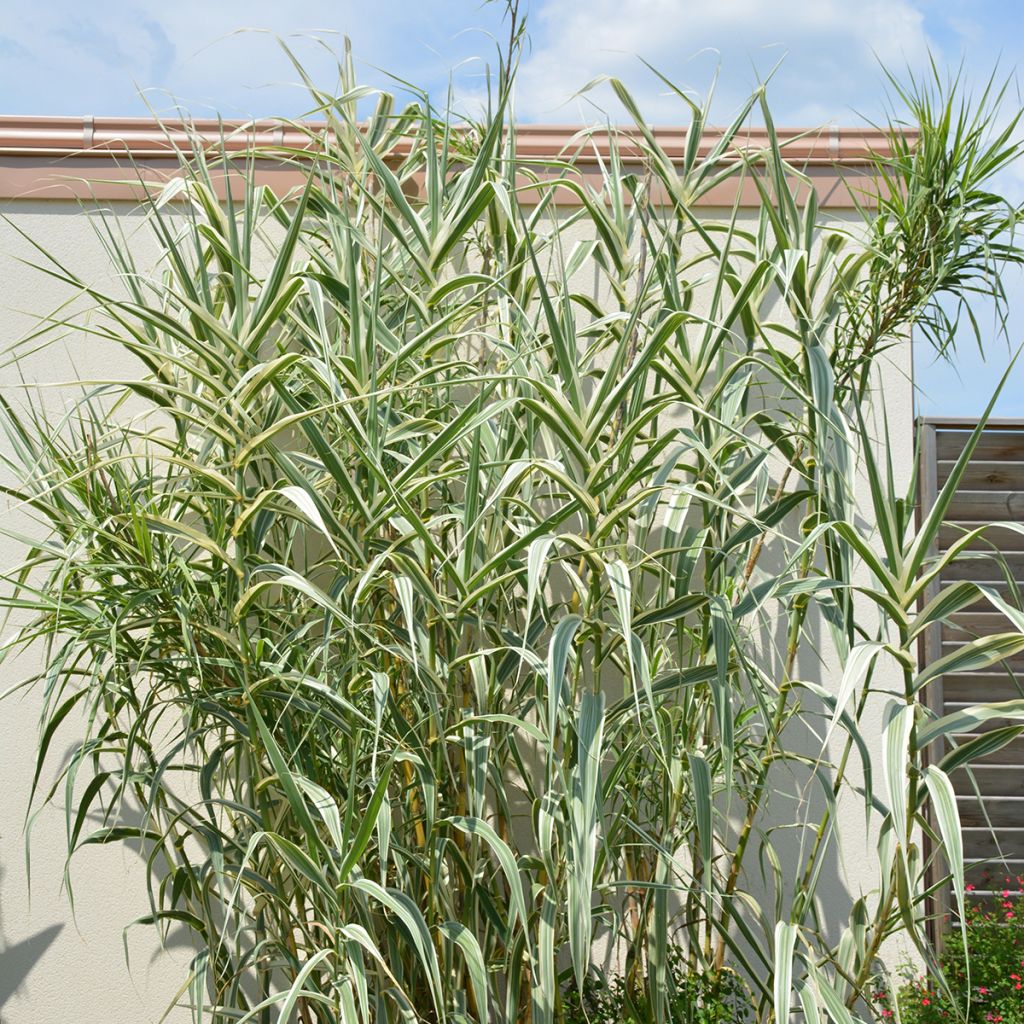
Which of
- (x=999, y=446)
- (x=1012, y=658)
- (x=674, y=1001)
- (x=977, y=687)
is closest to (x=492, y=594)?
(x=674, y=1001)

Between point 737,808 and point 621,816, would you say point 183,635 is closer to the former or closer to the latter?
point 621,816

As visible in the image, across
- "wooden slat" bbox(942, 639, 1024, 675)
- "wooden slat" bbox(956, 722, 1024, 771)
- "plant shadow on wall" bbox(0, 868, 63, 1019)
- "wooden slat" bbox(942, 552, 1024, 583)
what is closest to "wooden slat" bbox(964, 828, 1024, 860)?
"wooden slat" bbox(956, 722, 1024, 771)

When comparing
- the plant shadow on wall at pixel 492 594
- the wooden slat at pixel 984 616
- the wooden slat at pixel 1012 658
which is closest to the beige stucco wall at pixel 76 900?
the plant shadow on wall at pixel 492 594

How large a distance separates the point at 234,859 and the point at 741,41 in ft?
6.44

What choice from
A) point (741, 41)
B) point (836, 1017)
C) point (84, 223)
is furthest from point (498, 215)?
point (836, 1017)

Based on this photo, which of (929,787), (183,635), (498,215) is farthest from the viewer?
(498,215)

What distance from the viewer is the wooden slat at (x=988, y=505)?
128 inches

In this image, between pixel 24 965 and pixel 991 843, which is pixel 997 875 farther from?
pixel 24 965

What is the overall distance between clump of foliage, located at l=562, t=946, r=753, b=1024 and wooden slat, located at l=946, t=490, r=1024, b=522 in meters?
1.52

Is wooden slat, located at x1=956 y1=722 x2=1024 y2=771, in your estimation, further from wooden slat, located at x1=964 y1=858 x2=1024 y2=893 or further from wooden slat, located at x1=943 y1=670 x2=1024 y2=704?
wooden slat, located at x1=964 y1=858 x2=1024 y2=893

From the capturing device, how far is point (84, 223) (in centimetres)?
300

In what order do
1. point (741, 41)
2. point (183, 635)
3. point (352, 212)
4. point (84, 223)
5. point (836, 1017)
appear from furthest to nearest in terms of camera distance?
point (84, 223), point (352, 212), point (741, 41), point (183, 635), point (836, 1017)

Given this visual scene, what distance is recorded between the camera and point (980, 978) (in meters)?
2.72

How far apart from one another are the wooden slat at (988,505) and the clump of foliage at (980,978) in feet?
3.29
